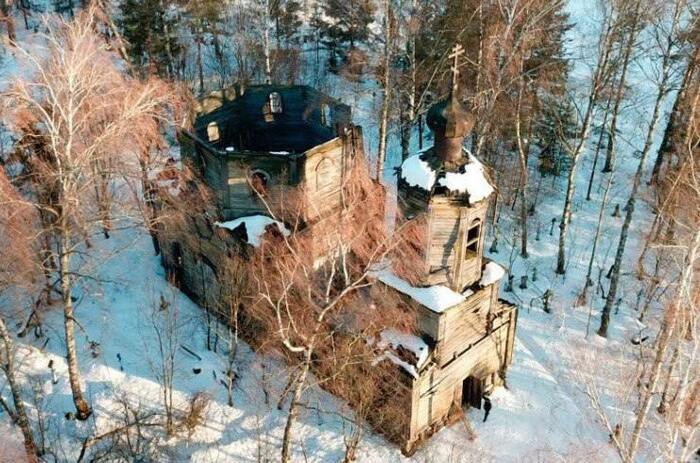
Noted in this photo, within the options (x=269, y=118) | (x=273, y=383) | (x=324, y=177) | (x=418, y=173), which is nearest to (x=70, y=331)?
(x=273, y=383)

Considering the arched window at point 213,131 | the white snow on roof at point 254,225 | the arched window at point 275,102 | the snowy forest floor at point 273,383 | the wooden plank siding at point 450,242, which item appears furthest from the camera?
the arched window at point 275,102

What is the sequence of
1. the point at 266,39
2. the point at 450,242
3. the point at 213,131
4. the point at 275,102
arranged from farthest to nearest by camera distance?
the point at 266,39
the point at 275,102
the point at 213,131
the point at 450,242

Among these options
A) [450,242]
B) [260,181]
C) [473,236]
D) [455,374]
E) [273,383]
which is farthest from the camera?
[273,383]

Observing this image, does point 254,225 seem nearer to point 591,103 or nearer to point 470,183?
point 470,183

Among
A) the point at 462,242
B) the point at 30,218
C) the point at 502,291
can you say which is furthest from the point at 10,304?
the point at 502,291

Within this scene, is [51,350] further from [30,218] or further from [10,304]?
[30,218]

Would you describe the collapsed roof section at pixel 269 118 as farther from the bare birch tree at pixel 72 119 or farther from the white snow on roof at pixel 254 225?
the bare birch tree at pixel 72 119

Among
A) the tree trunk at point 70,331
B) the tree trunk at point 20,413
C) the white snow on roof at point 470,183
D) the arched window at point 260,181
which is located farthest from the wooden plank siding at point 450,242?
the tree trunk at point 20,413
